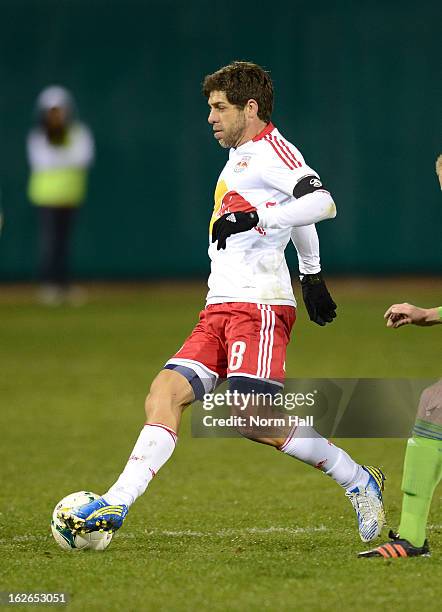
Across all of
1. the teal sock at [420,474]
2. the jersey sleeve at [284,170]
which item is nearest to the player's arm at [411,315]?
the teal sock at [420,474]

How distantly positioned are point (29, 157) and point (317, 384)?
12624mm

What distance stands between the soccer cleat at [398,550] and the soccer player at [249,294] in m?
0.43

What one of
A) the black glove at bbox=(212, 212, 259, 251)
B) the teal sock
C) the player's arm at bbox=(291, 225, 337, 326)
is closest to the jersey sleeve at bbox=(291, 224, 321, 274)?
the player's arm at bbox=(291, 225, 337, 326)

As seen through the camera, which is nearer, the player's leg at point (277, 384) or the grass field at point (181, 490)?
the grass field at point (181, 490)

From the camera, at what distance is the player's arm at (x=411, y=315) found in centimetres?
602

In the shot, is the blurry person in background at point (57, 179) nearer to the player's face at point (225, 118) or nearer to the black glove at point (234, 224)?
the player's face at point (225, 118)

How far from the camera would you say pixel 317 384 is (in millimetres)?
9516

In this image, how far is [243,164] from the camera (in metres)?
→ 6.76

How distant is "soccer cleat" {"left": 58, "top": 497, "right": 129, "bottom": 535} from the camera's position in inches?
247

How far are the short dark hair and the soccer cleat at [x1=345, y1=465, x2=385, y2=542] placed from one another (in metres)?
1.79

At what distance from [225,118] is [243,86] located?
0.17 metres

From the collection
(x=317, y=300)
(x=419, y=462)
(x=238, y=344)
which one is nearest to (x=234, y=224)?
(x=238, y=344)

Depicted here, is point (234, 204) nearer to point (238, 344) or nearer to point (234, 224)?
point (234, 224)

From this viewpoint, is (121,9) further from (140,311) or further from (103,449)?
(103,449)
